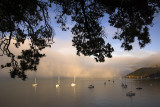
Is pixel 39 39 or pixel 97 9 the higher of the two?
pixel 97 9

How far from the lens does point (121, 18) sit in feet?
15.9

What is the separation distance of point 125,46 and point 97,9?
1.57 m

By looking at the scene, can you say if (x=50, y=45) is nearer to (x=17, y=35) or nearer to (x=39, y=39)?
(x=39, y=39)

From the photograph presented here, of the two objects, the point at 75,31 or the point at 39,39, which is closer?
the point at 39,39

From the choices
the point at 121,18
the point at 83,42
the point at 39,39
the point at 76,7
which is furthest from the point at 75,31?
the point at 121,18

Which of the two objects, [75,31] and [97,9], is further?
[75,31]

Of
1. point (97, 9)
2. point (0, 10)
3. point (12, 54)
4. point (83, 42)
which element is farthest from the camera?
point (83, 42)

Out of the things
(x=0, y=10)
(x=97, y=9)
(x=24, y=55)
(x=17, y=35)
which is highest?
(x=97, y=9)

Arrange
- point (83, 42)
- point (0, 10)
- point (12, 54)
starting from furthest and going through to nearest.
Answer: point (83, 42)
point (12, 54)
point (0, 10)

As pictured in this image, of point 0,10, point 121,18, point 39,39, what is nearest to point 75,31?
point 39,39

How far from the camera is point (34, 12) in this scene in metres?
4.80

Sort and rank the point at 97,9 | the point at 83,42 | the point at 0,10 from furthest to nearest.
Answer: the point at 83,42
the point at 97,9
the point at 0,10

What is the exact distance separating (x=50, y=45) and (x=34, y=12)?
3.87 ft

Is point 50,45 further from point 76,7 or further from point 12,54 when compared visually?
point 76,7
